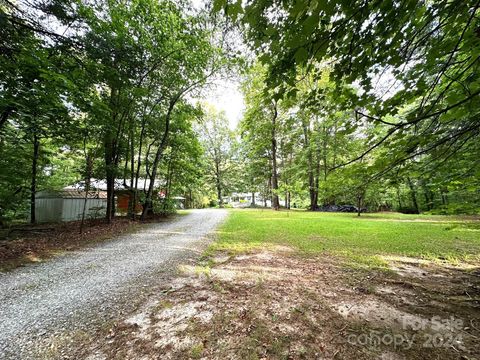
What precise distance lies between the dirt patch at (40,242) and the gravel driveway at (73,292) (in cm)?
54

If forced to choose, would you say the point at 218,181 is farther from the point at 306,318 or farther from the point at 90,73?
the point at 306,318

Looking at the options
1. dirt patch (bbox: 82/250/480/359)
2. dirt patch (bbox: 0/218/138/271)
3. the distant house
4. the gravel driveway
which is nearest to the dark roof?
dirt patch (bbox: 0/218/138/271)

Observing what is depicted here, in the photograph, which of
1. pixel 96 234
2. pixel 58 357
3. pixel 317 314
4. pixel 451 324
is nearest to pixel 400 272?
pixel 451 324

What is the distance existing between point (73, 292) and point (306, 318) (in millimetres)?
3278

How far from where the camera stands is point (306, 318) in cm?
226

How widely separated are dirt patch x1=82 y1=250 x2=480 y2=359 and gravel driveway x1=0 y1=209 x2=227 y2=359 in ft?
1.37

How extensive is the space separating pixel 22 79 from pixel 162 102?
6983 mm

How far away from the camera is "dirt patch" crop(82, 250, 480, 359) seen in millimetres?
1807

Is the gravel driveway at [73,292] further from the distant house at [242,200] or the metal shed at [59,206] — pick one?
the distant house at [242,200]

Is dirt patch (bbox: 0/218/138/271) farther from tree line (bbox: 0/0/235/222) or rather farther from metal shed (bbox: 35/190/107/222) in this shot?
metal shed (bbox: 35/190/107/222)

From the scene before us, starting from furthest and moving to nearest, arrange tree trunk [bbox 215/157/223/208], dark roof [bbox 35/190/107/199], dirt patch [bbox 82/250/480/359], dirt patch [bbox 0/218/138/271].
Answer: tree trunk [bbox 215/157/223/208] → dark roof [bbox 35/190/107/199] → dirt patch [bbox 0/218/138/271] → dirt patch [bbox 82/250/480/359]

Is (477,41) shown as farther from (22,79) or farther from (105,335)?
(22,79)

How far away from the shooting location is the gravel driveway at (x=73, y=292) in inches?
81.5

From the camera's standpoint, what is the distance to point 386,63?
2.32 metres
